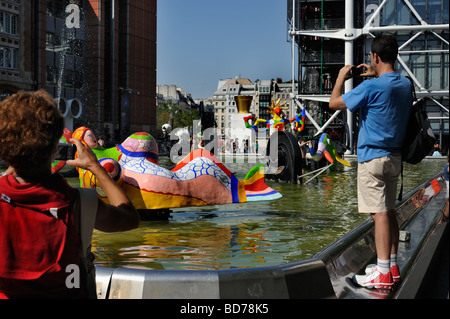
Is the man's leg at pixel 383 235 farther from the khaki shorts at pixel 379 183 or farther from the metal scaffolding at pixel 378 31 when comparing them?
the metal scaffolding at pixel 378 31

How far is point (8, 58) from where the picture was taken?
40969mm

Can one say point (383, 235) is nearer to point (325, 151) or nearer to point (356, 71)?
point (356, 71)

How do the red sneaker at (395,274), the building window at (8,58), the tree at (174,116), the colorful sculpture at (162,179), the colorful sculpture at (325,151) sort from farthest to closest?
the tree at (174,116) → the building window at (8,58) → the colorful sculpture at (325,151) → the colorful sculpture at (162,179) → the red sneaker at (395,274)

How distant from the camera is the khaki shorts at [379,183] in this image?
3.91m

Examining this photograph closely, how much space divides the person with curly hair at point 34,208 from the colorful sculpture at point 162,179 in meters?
4.38

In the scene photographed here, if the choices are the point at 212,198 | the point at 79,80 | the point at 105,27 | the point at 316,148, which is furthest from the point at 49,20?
the point at 212,198

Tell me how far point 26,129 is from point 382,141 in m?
2.58

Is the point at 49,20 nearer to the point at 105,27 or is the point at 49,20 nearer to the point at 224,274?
the point at 105,27

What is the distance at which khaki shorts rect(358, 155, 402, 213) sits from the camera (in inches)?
154

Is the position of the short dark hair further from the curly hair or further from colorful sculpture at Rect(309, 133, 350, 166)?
colorful sculpture at Rect(309, 133, 350, 166)

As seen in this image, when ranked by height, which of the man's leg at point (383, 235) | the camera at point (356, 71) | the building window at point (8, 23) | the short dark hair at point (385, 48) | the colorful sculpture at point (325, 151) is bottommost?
the man's leg at point (383, 235)

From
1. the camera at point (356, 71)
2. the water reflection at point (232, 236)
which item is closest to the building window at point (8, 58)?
the water reflection at point (232, 236)

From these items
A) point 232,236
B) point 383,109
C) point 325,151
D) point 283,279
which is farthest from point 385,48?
point 325,151
